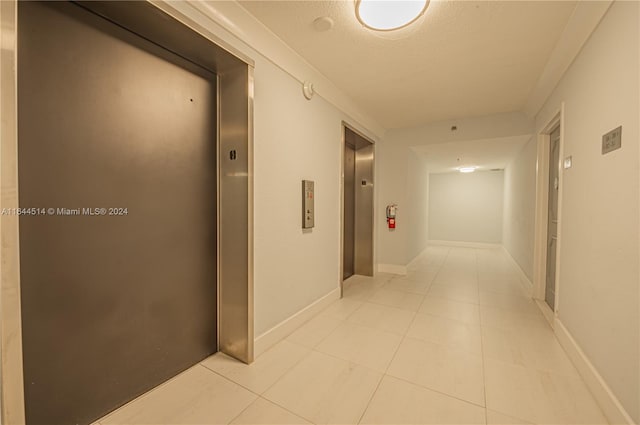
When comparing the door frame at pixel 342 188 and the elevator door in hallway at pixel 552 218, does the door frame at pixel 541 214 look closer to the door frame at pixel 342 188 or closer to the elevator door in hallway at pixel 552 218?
the elevator door in hallway at pixel 552 218

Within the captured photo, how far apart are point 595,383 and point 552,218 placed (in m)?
2.13

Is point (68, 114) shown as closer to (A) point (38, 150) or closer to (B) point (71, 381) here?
(A) point (38, 150)

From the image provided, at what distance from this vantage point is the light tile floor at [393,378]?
56.7 inches

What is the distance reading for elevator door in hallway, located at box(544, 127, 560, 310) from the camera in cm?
292

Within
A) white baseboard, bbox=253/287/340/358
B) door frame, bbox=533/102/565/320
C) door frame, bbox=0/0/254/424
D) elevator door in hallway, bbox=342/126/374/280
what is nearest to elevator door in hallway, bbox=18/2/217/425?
door frame, bbox=0/0/254/424

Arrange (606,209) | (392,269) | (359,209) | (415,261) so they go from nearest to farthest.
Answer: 1. (606,209)
2. (359,209)
3. (392,269)
4. (415,261)

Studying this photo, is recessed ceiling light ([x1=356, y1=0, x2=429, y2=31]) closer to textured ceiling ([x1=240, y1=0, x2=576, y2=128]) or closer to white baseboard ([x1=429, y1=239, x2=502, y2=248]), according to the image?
textured ceiling ([x1=240, y1=0, x2=576, y2=128])

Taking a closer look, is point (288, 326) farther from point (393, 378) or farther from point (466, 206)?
point (466, 206)

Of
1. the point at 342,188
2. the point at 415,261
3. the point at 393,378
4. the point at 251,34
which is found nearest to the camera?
the point at 393,378

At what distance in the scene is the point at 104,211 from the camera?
55.7 inches

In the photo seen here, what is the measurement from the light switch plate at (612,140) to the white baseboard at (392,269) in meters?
3.28

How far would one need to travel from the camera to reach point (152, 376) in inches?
64.4

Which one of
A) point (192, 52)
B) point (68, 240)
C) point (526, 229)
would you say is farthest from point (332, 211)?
point (526, 229)

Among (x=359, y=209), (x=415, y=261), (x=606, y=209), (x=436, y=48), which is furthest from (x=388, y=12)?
(x=415, y=261)
